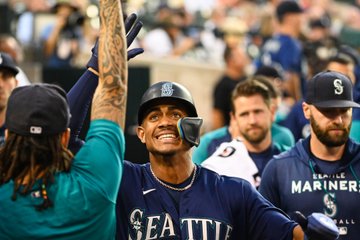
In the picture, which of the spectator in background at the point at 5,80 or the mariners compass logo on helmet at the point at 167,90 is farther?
the spectator in background at the point at 5,80

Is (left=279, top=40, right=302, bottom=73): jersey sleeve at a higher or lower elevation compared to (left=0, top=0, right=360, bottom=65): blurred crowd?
lower

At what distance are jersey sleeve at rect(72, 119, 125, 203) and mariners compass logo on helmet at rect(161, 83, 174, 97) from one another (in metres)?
1.22

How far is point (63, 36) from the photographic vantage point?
554 inches

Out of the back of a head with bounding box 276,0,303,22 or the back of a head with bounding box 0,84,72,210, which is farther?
the back of a head with bounding box 276,0,303,22

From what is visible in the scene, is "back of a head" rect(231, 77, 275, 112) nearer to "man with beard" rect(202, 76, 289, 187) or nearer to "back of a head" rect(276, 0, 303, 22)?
"man with beard" rect(202, 76, 289, 187)

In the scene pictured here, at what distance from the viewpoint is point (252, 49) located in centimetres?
1673

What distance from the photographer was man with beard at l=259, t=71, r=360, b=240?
6.42 metres

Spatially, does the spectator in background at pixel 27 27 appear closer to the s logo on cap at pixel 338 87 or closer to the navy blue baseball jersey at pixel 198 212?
the s logo on cap at pixel 338 87

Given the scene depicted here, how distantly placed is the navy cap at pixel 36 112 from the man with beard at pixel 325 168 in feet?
8.19

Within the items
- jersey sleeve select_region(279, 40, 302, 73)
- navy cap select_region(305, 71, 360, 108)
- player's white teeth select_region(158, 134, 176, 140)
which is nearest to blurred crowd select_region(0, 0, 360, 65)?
jersey sleeve select_region(279, 40, 302, 73)

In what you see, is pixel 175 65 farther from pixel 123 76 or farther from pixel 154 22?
pixel 123 76

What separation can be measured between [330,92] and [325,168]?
1.68 ft

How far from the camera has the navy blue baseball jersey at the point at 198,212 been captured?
17.6ft

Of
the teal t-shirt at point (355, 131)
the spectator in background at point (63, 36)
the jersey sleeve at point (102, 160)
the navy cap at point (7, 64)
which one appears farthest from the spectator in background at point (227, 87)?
the jersey sleeve at point (102, 160)
